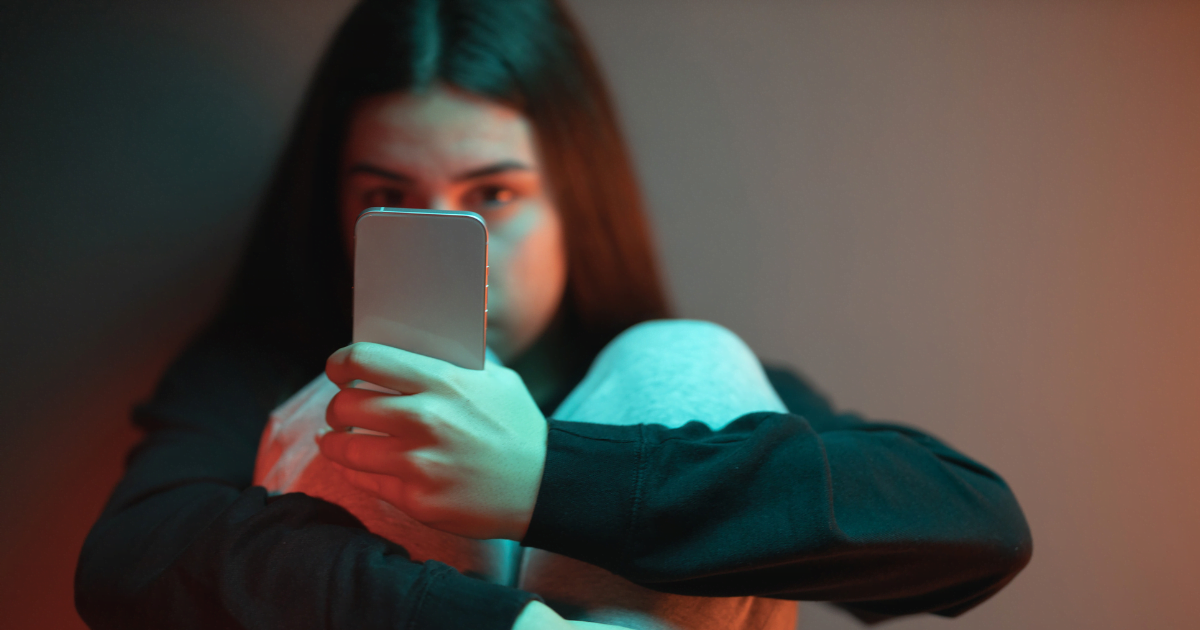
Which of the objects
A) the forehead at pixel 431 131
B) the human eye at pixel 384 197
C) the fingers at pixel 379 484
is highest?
the forehead at pixel 431 131

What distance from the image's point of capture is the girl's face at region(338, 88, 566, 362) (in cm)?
52

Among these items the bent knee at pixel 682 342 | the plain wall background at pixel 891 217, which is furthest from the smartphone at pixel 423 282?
the plain wall background at pixel 891 217

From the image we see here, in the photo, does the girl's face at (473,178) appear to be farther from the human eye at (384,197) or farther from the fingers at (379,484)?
the fingers at (379,484)

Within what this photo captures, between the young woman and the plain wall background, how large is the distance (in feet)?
0.18

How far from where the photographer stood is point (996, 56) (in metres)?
0.70

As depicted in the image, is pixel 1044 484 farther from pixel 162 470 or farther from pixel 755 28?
pixel 162 470

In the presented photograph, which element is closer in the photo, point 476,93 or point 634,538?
point 634,538

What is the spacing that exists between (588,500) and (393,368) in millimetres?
130

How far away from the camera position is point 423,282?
1.22ft

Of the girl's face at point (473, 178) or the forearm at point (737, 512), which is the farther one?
the girl's face at point (473, 178)

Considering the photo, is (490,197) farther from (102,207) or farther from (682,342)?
(102,207)

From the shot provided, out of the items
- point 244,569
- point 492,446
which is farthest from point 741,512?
point 244,569

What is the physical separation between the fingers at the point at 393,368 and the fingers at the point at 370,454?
0.03m

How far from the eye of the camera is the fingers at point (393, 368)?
13.7 inches
